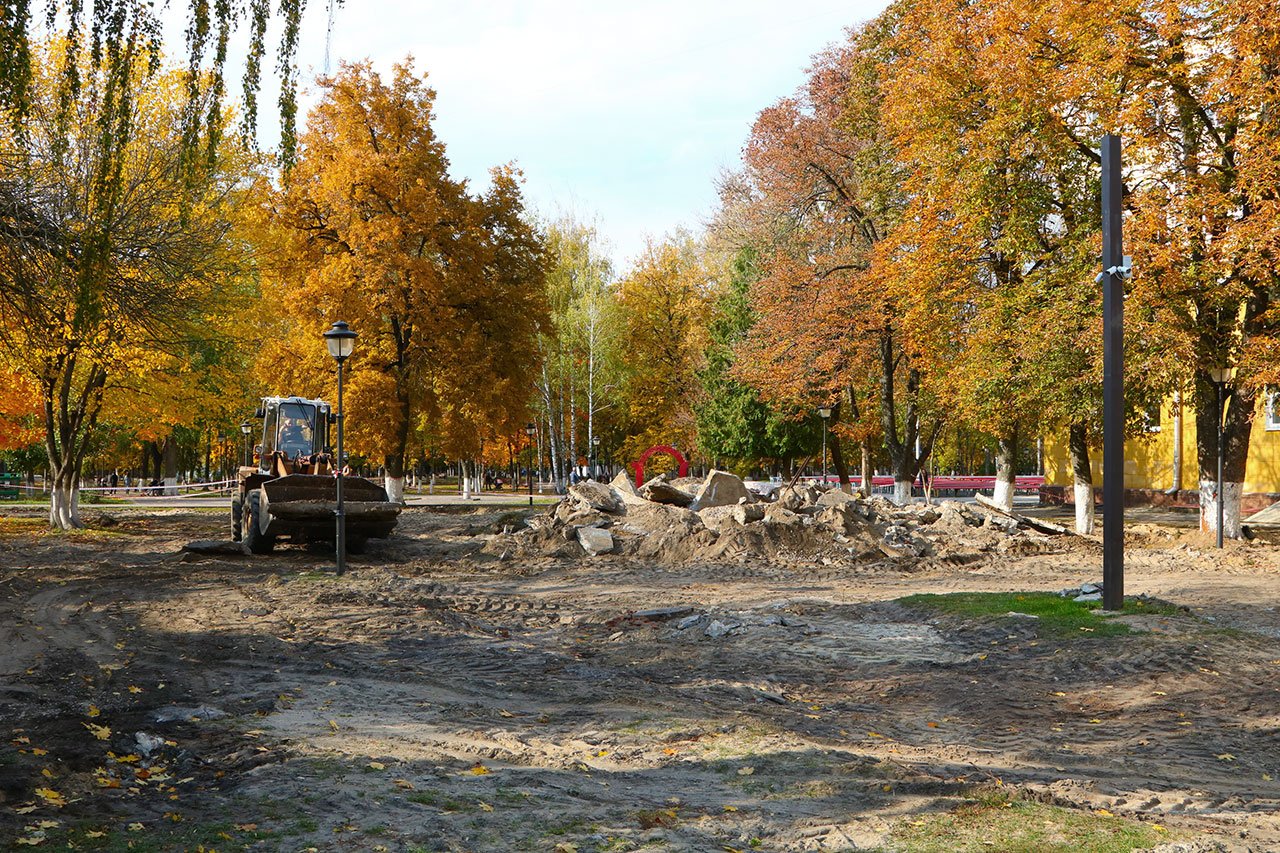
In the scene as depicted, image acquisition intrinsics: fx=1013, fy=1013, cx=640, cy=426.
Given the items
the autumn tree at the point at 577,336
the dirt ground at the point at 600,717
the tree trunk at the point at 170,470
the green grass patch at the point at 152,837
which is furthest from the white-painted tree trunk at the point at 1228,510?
the tree trunk at the point at 170,470

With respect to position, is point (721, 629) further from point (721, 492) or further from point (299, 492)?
point (721, 492)

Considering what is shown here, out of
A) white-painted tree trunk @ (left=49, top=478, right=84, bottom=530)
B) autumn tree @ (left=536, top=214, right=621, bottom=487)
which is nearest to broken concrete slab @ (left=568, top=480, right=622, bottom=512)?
white-painted tree trunk @ (left=49, top=478, right=84, bottom=530)

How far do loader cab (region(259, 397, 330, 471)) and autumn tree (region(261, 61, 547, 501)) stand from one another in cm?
836

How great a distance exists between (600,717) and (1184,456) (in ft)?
104

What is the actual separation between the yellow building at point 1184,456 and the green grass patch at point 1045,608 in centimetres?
1552

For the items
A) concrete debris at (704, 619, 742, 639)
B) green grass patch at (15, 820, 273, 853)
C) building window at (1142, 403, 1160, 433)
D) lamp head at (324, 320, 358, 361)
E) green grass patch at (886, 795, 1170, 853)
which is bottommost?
concrete debris at (704, 619, 742, 639)

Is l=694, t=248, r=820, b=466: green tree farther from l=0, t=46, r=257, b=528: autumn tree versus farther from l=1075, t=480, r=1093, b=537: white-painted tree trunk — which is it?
l=0, t=46, r=257, b=528: autumn tree

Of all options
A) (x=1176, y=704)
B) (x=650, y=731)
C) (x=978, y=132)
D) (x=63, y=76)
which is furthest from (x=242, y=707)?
(x=978, y=132)

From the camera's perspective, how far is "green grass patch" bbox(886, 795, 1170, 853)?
4953 millimetres

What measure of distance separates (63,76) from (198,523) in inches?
974

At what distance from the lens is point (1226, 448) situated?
65.1 feet

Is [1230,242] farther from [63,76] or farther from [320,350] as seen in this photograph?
[320,350]

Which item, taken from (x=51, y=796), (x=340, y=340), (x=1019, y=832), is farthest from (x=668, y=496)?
(x=51, y=796)

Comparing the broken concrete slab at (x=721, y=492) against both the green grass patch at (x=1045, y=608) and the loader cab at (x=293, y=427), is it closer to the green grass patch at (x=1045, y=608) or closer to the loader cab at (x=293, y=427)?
the loader cab at (x=293, y=427)
